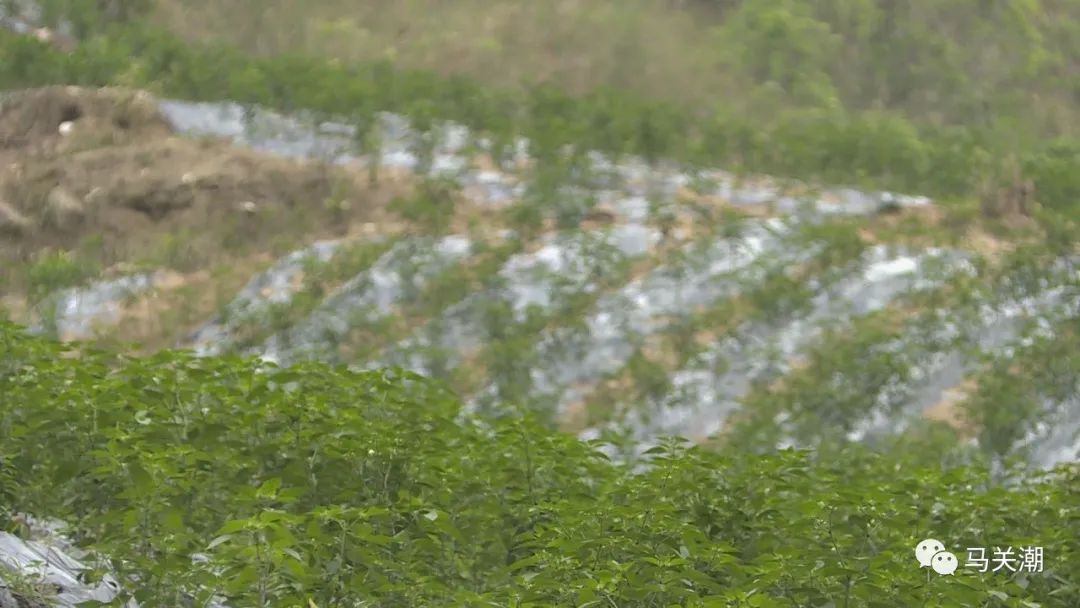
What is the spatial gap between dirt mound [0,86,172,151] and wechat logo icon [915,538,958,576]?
10225mm

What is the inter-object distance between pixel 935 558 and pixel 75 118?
35.5ft

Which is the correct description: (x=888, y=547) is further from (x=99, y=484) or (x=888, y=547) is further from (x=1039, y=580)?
(x=99, y=484)

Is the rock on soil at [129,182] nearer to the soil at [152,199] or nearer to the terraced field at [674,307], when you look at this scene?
the soil at [152,199]

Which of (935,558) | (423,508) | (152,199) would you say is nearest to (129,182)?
(152,199)

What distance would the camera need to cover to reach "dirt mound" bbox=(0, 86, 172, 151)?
485 inches

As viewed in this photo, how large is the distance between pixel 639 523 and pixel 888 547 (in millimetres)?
916

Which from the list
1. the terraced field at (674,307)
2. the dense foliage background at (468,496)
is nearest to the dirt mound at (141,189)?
the terraced field at (674,307)

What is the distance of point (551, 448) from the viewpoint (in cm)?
504

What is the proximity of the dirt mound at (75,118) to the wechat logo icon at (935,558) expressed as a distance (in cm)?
1023

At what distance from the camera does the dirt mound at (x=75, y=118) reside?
485 inches

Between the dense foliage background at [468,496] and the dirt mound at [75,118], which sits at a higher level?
the dense foliage background at [468,496]

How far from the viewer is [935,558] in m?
3.91

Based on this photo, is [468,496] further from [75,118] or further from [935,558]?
[75,118]

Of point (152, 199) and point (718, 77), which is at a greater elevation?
point (152, 199)
